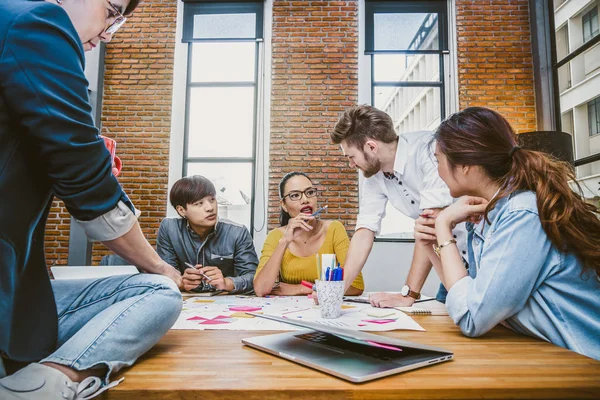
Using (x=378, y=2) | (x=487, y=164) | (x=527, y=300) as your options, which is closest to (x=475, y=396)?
(x=527, y=300)

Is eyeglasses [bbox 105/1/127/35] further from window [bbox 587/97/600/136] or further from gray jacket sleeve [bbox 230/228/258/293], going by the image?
window [bbox 587/97/600/136]

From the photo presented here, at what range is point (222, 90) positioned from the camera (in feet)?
17.4

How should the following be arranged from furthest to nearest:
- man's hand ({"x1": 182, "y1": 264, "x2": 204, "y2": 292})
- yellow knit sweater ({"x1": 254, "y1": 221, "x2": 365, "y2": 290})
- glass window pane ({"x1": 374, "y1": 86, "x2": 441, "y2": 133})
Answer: glass window pane ({"x1": 374, "y1": 86, "x2": 441, "y2": 133}) → yellow knit sweater ({"x1": 254, "y1": 221, "x2": 365, "y2": 290}) → man's hand ({"x1": 182, "y1": 264, "x2": 204, "y2": 292})

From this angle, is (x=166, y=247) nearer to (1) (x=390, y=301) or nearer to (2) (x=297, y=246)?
(2) (x=297, y=246)

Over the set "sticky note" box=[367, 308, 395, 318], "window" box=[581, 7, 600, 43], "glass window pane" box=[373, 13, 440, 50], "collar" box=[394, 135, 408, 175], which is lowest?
"sticky note" box=[367, 308, 395, 318]

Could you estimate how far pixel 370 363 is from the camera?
66cm

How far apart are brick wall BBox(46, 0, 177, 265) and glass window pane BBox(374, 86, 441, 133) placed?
8.62ft

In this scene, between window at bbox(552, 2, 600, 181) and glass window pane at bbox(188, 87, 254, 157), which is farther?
glass window pane at bbox(188, 87, 254, 157)

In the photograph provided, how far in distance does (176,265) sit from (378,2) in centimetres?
426

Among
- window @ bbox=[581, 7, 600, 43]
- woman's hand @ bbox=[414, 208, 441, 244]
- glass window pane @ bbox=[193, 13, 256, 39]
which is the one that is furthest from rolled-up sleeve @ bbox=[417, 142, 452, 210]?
glass window pane @ bbox=[193, 13, 256, 39]

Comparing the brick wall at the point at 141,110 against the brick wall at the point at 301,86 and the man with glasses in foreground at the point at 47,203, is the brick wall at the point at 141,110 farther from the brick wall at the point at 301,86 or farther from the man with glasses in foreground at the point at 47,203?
the man with glasses in foreground at the point at 47,203

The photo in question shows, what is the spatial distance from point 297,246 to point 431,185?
0.89 meters

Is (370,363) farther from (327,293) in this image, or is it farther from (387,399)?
(327,293)

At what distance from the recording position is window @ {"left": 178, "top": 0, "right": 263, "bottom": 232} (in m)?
5.16
